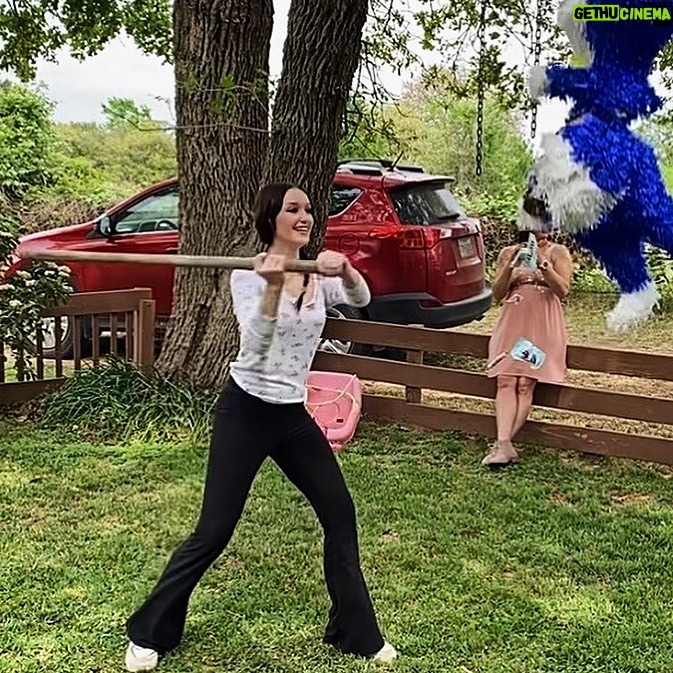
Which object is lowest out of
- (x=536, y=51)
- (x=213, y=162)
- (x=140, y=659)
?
(x=140, y=659)

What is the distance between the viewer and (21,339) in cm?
544

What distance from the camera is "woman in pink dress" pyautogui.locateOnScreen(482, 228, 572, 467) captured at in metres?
4.60

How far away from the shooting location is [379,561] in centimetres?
352

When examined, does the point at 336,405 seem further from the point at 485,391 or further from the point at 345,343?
the point at 345,343

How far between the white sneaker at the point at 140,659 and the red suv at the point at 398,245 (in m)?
3.40

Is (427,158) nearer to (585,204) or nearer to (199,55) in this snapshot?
(199,55)

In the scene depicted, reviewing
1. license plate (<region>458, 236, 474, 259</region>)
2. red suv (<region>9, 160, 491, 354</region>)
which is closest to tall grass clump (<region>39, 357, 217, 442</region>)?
red suv (<region>9, 160, 491, 354</region>)

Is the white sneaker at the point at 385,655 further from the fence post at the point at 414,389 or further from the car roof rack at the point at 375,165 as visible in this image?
the car roof rack at the point at 375,165

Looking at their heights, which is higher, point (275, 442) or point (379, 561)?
point (275, 442)

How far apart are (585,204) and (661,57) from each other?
1.42 ft

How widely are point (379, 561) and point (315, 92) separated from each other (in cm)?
278

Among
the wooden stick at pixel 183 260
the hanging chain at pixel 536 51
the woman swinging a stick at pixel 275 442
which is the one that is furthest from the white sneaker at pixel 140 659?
the hanging chain at pixel 536 51

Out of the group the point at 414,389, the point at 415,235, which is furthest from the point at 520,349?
the point at 415,235

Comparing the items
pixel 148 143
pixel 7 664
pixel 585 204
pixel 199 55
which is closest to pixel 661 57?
pixel 585 204
